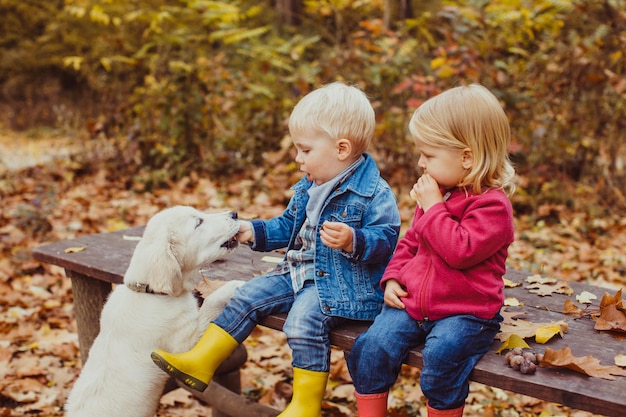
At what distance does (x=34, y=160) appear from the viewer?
9812mm

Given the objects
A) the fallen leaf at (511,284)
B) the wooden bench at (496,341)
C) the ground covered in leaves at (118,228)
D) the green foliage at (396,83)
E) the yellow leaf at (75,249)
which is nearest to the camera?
the wooden bench at (496,341)

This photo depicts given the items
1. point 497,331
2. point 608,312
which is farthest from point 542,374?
point 608,312

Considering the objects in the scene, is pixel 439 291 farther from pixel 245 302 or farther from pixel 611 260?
pixel 611 260

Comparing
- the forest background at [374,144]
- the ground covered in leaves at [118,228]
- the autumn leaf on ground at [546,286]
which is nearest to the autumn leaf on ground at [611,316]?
the autumn leaf on ground at [546,286]

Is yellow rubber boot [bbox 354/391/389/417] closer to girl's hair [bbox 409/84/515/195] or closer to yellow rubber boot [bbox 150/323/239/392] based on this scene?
yellow rubber boot [bbox 150/323/239/392]

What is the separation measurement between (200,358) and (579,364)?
1.49 meters

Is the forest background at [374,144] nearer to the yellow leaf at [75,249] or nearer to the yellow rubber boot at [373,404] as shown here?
the yellow leaf at [75,249]

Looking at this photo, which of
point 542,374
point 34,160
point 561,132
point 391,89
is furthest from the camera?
point 34,160

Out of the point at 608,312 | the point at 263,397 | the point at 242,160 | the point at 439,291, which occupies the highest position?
the point at 439,291

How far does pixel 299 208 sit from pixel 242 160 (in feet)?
17.5

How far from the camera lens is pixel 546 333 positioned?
2.31 meters

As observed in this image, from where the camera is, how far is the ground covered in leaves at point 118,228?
387 centimetres

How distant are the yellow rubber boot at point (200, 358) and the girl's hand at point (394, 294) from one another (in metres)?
0.72

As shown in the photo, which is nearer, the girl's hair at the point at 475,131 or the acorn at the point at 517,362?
the acorn at the point at 517,362
